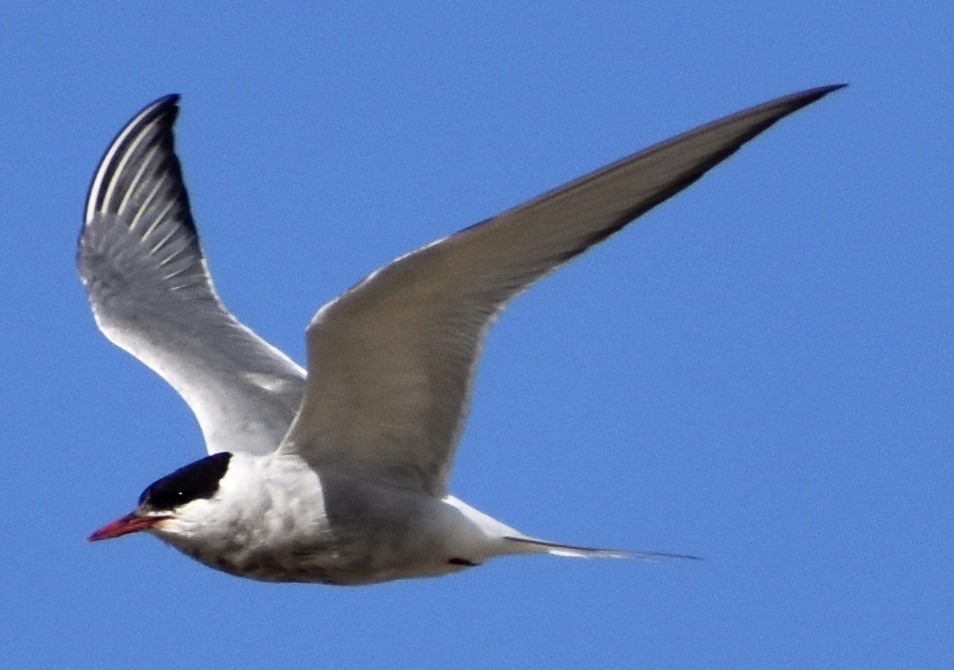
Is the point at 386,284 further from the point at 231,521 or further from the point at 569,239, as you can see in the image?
the point at 231,521

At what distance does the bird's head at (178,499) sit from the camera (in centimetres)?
714

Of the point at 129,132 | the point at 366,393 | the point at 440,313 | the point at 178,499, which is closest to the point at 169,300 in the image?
the point at 129,132

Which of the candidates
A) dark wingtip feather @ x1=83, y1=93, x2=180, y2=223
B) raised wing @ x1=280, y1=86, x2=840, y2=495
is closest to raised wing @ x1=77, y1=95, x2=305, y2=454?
dark wingtip feather @ x1=83, y1=93, x2=180, y2=223

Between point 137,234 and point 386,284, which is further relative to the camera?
point 137,234

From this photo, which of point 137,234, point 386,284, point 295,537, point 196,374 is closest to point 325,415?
point 295,537

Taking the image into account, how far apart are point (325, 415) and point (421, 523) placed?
1.97 feet

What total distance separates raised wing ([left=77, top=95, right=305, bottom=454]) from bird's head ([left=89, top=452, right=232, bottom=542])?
73cm

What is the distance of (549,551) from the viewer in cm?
705

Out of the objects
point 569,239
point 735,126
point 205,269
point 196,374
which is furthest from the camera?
point 205,269

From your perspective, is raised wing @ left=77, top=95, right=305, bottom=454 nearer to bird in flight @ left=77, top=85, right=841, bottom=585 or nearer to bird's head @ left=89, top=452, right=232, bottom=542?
bird in flight @ left=77, top=85, right=841, bottom=585

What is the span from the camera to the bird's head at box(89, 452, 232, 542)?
7.14 metres

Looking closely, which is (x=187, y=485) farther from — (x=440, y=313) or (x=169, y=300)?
(x=169, y=300)

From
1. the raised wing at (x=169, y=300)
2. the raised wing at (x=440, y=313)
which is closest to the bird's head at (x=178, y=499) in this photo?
the raised wing at (x=440, y=313)

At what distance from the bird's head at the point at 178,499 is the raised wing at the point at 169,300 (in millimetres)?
730
